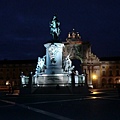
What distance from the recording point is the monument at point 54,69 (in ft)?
132

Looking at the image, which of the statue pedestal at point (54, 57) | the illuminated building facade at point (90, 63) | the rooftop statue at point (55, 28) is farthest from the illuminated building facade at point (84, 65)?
the statue pedestal at point (54, 57)

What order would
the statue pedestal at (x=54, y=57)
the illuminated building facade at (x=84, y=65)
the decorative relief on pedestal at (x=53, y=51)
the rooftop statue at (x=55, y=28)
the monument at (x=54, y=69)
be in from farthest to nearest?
the illuminated building facade at (x=84, y=65)
the rooftop statue at (x=55, y=28)
the decorative relief on pedestal at (x=53, y=51)
the statue pedestal at (x=54, y=57)
the monument at (x=54, y=69)

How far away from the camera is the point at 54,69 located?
41.0 meters

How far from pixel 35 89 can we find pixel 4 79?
97777 mm

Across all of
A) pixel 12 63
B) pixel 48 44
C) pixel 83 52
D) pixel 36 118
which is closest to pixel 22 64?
pixel 12 63

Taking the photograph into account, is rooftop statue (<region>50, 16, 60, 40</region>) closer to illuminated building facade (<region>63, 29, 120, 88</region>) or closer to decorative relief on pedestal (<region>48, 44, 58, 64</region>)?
decorative relief on pedestal (<region>48, 44, 58, 64</region>)

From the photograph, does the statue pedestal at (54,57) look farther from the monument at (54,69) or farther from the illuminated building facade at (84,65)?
the illuminated building facade at (84,65)

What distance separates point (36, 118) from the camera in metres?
13.5

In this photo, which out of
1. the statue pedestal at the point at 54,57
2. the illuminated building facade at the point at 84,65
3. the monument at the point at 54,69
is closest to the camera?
the monument at the point at 54,69

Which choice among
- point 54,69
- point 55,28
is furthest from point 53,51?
point 55,28

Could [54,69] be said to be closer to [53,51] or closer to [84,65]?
[53,51]

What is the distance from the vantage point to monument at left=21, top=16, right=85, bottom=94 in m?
40.4

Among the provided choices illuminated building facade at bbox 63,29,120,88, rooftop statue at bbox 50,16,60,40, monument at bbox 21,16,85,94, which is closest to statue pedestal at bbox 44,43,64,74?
monument at bbox 21,16,85,94

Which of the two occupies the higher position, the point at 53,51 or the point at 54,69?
the point at 53,51
